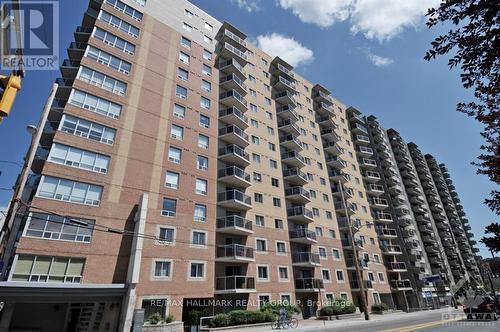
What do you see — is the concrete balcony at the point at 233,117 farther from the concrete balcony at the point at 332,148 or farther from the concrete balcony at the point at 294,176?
the concrete balcony at the point at 332,148

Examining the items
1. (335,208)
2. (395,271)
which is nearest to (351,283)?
(335,208)

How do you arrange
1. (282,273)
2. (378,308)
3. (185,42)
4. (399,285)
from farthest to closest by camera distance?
1. (399,285)
2. (378,308)
3. (185,42)
4. (282,273)

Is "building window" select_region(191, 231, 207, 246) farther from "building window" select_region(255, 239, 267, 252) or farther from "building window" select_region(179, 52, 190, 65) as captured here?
"building window" select_region(179, 52, 190, 65)

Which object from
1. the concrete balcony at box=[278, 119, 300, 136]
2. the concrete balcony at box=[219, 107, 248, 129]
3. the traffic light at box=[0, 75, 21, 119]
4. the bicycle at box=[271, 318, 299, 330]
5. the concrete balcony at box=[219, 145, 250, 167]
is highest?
the concrete balcony at box=[278, 119, 300, 136]

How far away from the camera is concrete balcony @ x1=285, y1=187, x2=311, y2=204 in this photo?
124 feet

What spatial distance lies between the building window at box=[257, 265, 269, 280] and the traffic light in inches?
1132

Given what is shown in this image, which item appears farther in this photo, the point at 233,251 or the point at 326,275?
the point at 326,275

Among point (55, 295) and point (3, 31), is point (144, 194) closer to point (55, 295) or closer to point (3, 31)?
point (55, 295)

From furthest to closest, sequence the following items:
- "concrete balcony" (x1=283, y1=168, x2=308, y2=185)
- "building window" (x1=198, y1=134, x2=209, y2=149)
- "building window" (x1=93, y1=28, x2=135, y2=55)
Answer: "concrete balcony" (x1=283, y1=168, x2=308, y2=185)
"building window" (x1=198, y1=134, x2=209, y2=149)
"building window" (x1=93, y1=28, x2=135, y2=55)

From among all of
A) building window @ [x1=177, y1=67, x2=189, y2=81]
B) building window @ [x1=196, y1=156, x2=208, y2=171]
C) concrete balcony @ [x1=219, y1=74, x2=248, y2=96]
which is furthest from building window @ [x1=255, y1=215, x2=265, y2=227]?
building window @ [x1=177, y1=67, x2=189, y2=81]

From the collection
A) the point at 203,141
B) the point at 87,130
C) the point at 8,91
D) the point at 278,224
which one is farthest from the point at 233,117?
the point at 8,91

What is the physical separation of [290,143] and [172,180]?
20.3m

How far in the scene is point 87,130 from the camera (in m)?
25.5

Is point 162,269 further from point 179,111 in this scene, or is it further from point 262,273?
point 179,111
